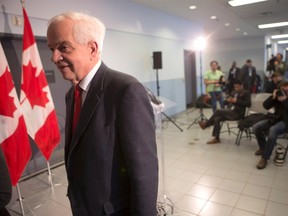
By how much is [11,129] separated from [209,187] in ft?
7.69

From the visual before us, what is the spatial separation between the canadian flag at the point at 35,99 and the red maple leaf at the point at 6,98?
0.99 feet

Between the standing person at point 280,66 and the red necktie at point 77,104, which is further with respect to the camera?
the standing person at point 280,66

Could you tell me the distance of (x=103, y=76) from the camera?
3.33 feet

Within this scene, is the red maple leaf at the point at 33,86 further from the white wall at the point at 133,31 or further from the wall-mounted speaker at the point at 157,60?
the wall-mounted speaker at the point at 157,60

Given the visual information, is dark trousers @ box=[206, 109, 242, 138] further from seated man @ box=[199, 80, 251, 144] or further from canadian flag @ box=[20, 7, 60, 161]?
canadian flag @ box=[20, 7, 60, 161]

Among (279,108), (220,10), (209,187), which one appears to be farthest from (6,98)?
(220,10)

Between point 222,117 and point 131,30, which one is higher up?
point 131,30

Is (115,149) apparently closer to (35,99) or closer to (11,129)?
(11,129)

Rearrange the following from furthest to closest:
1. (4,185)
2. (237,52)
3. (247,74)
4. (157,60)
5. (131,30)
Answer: (237,52) < (247,74) < (157,60) < (131,30) < (4,185)

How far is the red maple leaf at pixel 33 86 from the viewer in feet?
8.68

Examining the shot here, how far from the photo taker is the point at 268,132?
3377mm

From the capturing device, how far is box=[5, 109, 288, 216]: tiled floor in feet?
7.66

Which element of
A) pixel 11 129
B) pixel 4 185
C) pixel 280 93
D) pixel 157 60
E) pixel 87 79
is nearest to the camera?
pixel 87 79

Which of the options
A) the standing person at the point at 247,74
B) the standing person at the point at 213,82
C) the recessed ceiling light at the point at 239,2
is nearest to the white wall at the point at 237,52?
the standing person at the point at 247,74
